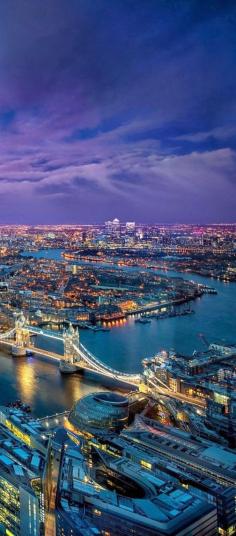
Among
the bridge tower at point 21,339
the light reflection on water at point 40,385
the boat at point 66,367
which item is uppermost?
the bridge tower at point 21,339

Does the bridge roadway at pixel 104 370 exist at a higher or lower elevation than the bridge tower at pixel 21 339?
lower

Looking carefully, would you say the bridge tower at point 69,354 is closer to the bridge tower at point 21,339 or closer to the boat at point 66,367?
the boat at point 66,367

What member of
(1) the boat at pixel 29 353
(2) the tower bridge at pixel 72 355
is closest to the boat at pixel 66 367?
(2) the tower bridge at pixel 72 355

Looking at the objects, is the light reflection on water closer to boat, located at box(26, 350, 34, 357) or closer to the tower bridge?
the tower bridge

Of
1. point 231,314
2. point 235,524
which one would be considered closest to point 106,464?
point 235,524

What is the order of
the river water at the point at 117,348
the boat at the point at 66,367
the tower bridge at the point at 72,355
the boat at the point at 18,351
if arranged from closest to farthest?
the river water at the point at 117,348
the tower bridge at the point at 72,355
the boat at the point at 66,367
the boat at the point at 18,351

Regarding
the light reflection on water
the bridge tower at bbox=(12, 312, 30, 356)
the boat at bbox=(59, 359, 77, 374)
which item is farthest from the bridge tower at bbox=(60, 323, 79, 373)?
the bridge tower at bbox=(12, 312, 30, 356)

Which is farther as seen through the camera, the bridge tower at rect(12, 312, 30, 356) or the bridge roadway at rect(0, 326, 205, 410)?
the bridge tower at rect(12, 312, 30, 356)

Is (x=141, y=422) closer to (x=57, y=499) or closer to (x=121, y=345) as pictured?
(x=57, y=499)
